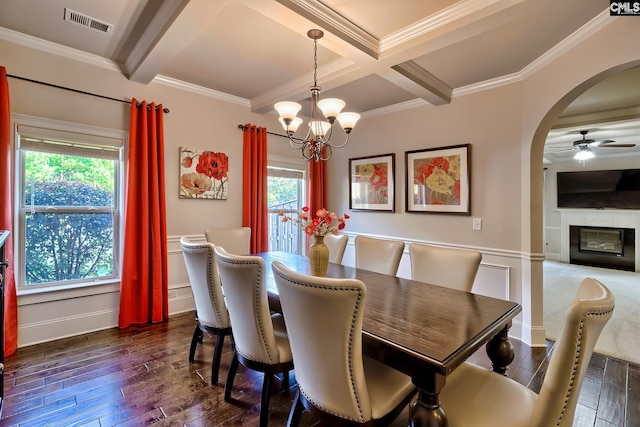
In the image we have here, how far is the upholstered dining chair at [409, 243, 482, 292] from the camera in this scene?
6.94 ft

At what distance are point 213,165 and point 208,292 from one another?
197 cm

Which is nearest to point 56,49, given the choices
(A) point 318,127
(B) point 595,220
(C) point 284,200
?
(A) point 318,127

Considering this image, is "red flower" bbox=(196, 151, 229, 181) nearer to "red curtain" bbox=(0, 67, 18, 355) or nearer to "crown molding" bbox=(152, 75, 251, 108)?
"crown molding" bbox=(152, 75, 251, 108)

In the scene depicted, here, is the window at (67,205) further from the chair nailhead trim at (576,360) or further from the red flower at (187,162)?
the chair nailhead trim at (576,360)

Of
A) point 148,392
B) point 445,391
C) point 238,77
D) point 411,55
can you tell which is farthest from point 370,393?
point 238,77

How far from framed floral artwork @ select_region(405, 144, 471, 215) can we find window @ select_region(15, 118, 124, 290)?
10.5 feet

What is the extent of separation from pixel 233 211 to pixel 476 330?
3.08 m

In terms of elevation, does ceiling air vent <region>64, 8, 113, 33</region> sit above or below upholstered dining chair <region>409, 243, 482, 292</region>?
above

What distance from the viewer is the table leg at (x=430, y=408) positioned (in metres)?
1.10

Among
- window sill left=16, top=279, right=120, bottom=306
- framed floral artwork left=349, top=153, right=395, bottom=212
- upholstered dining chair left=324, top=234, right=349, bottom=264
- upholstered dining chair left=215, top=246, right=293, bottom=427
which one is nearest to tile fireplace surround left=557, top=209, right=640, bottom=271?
framed floral artwork left=349, top=153, right=395, bottom=212

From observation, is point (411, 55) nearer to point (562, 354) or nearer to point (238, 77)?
point (238, 77)

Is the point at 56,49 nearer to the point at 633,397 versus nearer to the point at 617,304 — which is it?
the point at 633,397

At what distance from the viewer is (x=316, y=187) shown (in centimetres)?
460

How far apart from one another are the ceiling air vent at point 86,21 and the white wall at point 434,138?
0.63 meters
